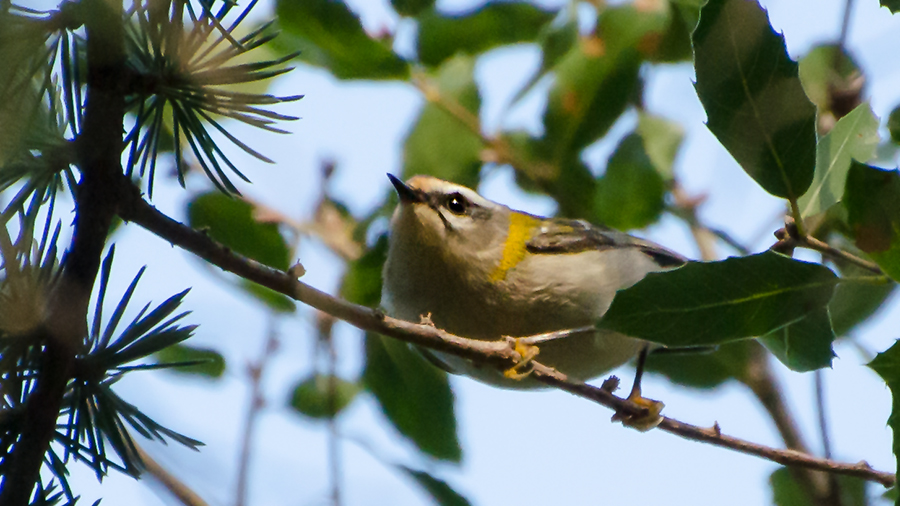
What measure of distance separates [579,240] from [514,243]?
0.22 meters

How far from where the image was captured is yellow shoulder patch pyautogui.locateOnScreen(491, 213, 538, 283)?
98.4 inches

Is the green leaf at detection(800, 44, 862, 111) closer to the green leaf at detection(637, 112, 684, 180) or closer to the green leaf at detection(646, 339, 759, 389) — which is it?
the green leaf at detection(637, 112, 684, 180)

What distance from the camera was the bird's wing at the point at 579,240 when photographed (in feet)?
8.95

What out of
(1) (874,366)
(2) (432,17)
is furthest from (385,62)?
(1) (874,366)

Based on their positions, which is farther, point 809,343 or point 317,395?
point 317,395

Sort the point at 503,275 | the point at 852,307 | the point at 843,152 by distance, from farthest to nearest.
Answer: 1. the point at 852,307
2. the point at 503,275
3. the point at 843,152

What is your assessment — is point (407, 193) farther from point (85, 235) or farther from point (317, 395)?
point (85, 235)

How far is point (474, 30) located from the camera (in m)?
2.54

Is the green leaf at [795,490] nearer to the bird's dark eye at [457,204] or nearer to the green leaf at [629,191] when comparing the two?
the green leaf at [629,191]

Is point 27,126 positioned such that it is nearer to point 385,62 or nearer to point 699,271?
point 699,271

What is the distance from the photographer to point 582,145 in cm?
269

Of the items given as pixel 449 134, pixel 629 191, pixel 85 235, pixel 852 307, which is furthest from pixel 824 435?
pixel 85 235

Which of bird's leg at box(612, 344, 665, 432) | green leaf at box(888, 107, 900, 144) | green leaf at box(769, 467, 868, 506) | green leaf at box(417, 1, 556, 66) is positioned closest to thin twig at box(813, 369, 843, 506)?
green leaf at box(769, 467, 868, 506)

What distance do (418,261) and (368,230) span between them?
20 centimetres
